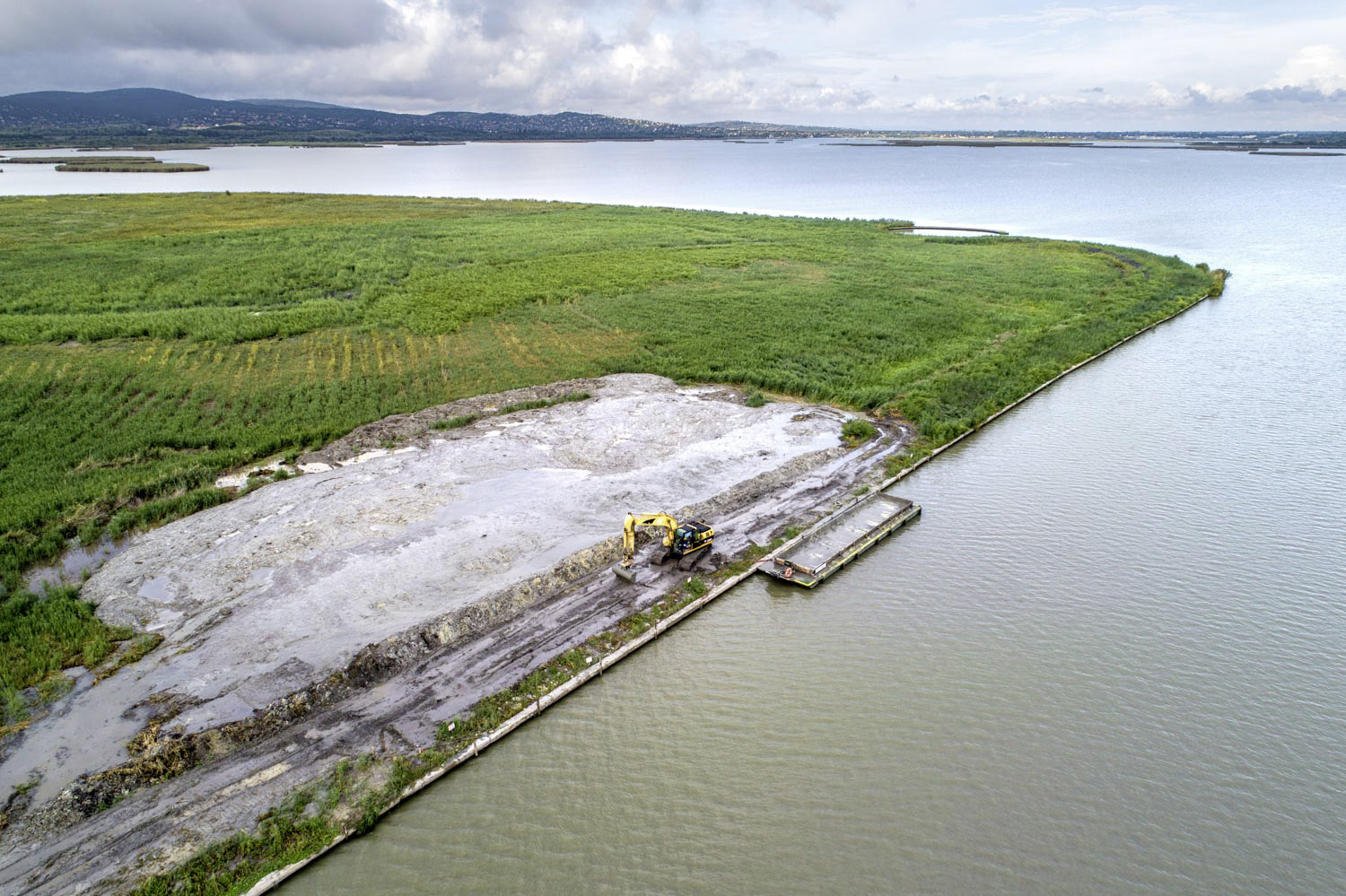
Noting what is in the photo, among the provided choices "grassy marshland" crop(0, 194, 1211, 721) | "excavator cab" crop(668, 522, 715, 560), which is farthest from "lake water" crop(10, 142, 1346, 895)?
"grassy marshland" crop(0, 194, 1211, 721)

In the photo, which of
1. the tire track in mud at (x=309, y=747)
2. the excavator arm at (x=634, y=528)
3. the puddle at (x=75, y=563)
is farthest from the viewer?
the excavator arm at (x=634, y=528)

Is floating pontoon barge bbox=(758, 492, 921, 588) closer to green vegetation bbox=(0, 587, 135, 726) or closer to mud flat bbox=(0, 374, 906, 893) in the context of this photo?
mud flat bbox=(0, 374, 906, 893)

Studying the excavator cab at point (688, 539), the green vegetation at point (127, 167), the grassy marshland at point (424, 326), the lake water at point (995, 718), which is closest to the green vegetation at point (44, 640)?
the grassy marshland at point (424, 326)

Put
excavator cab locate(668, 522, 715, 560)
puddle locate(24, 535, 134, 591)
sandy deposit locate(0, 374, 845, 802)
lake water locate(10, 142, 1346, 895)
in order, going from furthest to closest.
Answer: excavator cab locate(668, 522, 715, 560), puddle locate(24, 535, 134, 591), sandy deposit locate(0, 374, 845, 802), lake water locate(10, 142, 1346, 895)

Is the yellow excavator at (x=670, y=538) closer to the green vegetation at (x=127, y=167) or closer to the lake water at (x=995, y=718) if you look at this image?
the lake water at (x=995, y=718)

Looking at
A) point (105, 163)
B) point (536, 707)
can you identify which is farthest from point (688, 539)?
point (105, 163)
